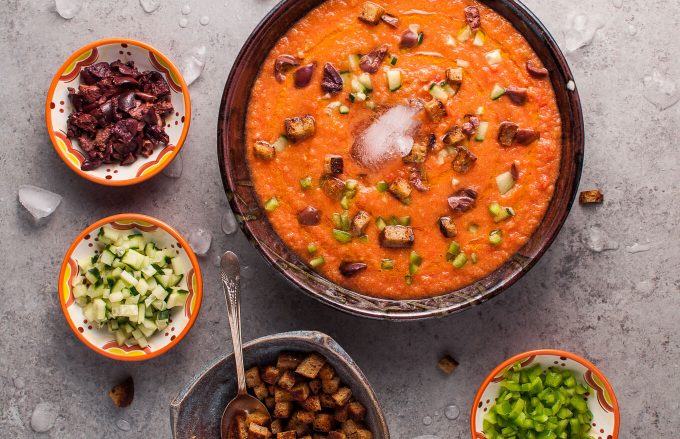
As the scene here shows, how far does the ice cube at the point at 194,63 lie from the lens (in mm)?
4188

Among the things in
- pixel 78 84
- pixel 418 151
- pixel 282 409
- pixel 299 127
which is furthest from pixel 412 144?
pixel 78 84

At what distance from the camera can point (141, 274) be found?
4008 mm

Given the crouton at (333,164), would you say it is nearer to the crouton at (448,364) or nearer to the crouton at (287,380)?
the crouton at (287,380)

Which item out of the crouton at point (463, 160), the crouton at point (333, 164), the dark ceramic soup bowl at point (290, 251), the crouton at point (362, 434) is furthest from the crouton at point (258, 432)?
the crouton at point (463, 160)

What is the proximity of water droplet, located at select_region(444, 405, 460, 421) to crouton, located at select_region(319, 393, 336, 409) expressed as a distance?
756 millimetres

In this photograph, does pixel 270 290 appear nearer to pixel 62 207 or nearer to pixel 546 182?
pixel 62 207

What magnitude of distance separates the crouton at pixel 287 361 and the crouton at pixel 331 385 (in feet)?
0.61

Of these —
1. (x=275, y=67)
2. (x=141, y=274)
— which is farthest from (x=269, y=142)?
(x=141, y=274)

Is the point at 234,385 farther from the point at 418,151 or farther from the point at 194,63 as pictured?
the point at 194,63

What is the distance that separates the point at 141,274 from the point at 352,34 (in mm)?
1841

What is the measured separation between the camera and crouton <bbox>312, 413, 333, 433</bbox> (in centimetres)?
390

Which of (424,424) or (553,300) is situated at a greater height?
(553,300)

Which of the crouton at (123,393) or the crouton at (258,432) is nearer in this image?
the crouton at (258,432)

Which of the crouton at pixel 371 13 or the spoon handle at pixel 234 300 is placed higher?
the crouton at pixel 371 13
